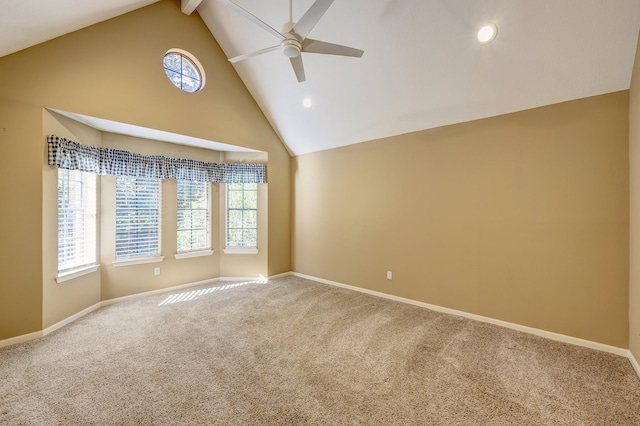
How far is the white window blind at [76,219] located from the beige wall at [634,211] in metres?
5.98

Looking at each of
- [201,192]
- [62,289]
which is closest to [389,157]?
[201,192]

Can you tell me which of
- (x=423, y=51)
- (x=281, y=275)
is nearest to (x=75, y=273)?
(x=281, y=275)

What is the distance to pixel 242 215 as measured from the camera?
526 cm

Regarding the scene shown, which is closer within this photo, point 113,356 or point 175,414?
point 175,414

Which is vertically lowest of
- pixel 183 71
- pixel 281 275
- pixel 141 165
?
pixel 281 275

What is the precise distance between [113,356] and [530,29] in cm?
496

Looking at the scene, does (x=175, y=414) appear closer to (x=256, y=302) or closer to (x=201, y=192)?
(x=256, y=302)

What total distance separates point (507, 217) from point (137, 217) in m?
5.24

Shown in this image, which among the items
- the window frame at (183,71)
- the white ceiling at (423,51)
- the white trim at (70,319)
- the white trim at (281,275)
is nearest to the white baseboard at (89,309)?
the white trim at (70,319)

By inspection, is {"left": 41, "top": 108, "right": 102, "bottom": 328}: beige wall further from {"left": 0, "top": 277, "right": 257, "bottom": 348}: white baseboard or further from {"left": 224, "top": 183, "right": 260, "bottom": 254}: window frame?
{"left": 224, "top": 183, "right": 260, "bottom": 254}: window frame

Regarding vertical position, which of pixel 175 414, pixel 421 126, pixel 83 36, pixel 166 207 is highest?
pixel 83 36

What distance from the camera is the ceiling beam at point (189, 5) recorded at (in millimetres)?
3694

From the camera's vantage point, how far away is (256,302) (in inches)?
158

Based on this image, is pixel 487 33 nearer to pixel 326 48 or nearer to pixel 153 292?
pixel 326 48
